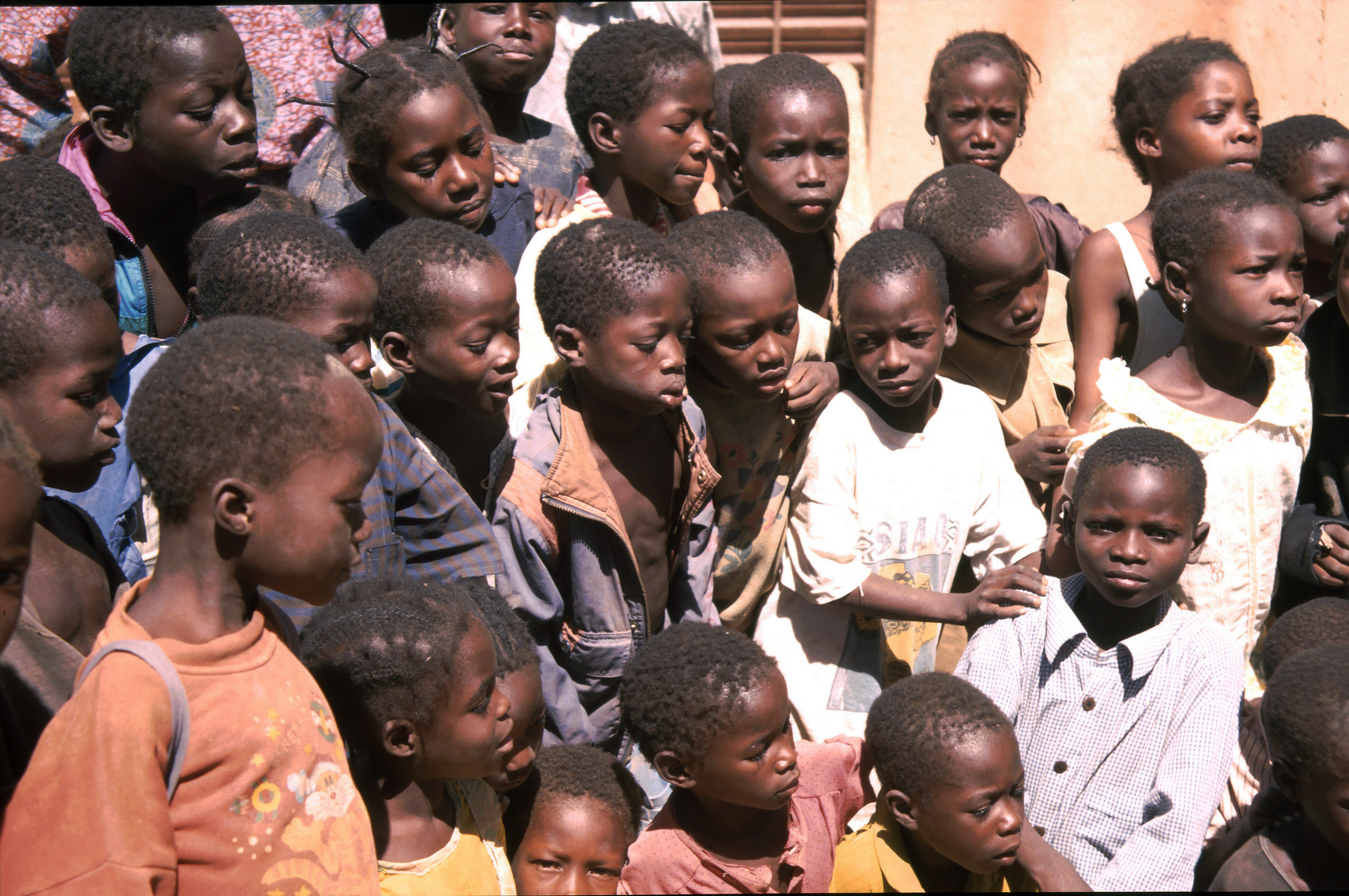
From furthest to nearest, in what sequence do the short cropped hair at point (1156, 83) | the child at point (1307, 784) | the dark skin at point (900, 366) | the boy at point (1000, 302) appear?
1. the short cropped hair at point (1156, 83)
2. the boy at point (1000, 302)
3. the dark skin at point (900, 366)
4. the child at point (1307, 784)

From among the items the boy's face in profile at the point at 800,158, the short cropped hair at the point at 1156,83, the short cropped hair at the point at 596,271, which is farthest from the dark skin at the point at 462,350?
the short cropped hair at the point at 1156,83

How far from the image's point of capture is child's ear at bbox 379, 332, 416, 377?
2.82 meters

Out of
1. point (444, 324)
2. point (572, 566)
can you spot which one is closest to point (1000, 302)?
point (572, 566)

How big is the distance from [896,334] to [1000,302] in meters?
0.47

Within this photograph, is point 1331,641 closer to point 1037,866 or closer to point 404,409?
point 1037,866

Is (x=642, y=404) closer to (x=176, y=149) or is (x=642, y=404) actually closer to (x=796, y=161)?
(x=796, y=161)

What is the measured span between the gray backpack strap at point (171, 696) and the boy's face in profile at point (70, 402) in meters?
0.58

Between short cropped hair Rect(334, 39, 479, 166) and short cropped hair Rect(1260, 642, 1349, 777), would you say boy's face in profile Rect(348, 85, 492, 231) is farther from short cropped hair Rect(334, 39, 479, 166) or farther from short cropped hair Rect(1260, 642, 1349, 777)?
short cropped hair Rect(1260, 642, 1349, 777)

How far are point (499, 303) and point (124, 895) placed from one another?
1.56 metres

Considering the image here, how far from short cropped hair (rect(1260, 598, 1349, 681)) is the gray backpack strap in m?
2.34

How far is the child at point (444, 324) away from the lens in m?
2.77

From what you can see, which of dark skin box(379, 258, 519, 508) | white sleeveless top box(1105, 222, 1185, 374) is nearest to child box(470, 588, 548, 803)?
dark skin box(379, 258, 519, 508)

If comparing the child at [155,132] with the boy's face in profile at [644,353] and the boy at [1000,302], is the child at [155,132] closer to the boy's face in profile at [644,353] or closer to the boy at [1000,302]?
the boy's face in profile at [644,353]

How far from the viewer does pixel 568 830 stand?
2.54 metres
